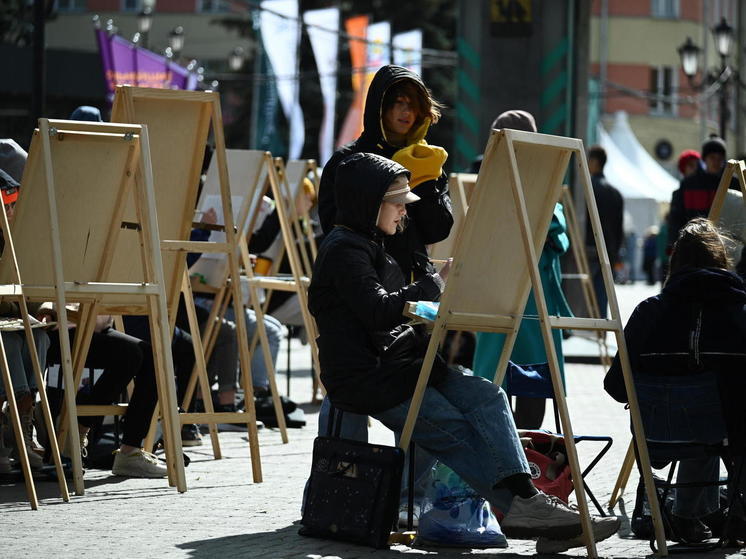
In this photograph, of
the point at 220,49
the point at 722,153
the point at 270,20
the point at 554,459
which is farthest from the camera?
the point at 220,49

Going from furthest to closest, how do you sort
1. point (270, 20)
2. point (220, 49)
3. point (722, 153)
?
point (220, 49), point (270, 20), point (722, 153)

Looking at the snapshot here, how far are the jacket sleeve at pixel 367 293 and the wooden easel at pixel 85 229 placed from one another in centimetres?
142

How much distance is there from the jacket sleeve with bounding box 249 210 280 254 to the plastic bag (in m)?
5.36

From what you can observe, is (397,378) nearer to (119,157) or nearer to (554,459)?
(554,459)

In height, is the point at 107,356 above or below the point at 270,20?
below

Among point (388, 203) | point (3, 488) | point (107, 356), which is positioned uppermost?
point (388, 203)

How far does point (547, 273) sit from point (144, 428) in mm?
2314

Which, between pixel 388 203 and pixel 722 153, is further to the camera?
pixel 722 153

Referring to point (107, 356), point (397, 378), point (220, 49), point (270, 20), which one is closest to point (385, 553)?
point (397, 378)

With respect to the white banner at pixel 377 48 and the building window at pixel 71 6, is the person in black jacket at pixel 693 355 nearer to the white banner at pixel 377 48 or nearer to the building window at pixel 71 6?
the white banner at pixel 377 48

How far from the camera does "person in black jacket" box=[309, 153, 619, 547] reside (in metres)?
6.17

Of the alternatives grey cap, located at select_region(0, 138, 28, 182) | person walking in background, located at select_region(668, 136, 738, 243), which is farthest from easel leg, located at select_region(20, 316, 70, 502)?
person walking in background, located at select_region(668, 136, 738, 243)

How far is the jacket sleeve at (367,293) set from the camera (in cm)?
622

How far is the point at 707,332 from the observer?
21.2 feet
